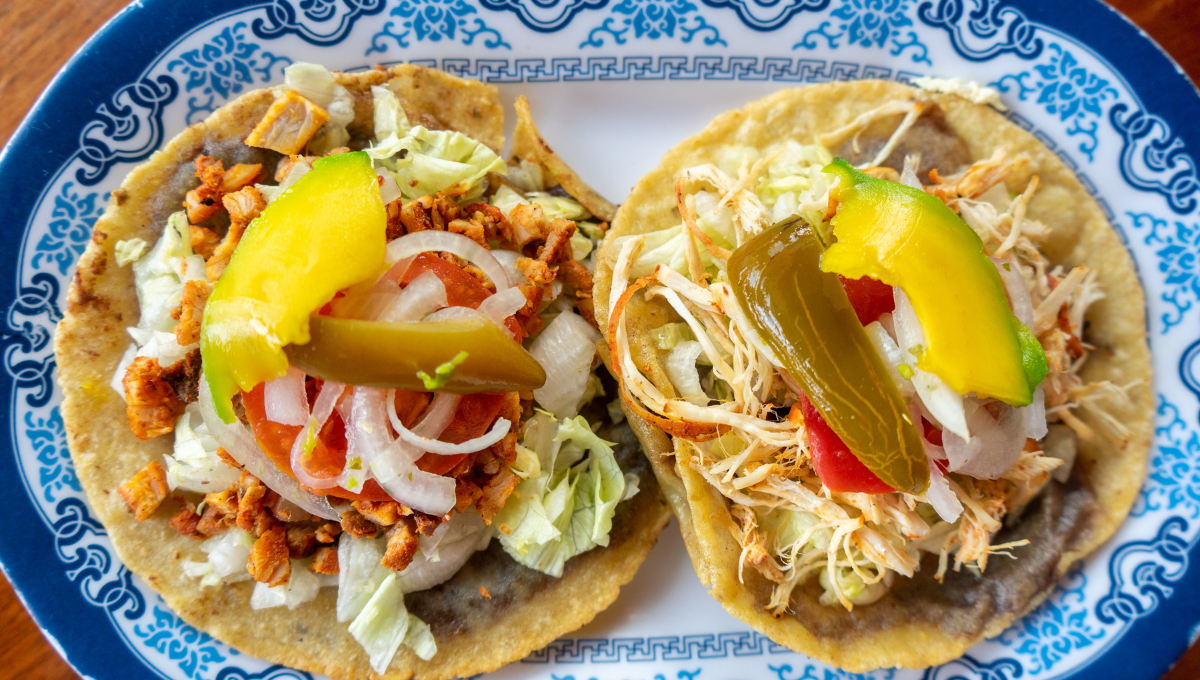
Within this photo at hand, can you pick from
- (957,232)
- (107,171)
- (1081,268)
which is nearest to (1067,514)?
(1081,268)

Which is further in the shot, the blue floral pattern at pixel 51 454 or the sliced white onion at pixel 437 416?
the blue floral pattern at pixel 51 454

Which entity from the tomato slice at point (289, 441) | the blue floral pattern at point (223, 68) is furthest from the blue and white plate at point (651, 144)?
the tomato slice at point (289, 441)

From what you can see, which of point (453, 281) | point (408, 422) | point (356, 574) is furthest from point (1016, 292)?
point (356, 574)

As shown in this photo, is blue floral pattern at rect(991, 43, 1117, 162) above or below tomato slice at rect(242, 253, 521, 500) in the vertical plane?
above

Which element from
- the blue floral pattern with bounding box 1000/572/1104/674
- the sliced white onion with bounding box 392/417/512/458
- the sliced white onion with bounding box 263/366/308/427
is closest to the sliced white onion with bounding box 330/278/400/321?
the sliced white onion with bounding box 263/366/308/427

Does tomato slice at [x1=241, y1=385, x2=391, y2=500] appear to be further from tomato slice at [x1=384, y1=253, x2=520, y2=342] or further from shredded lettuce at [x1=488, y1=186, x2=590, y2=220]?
shredded lettuce at [x1=488, y1=186, x2=590, y2=220]

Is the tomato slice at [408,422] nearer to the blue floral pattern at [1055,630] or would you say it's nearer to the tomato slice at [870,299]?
the tomato slice at [870,299]
